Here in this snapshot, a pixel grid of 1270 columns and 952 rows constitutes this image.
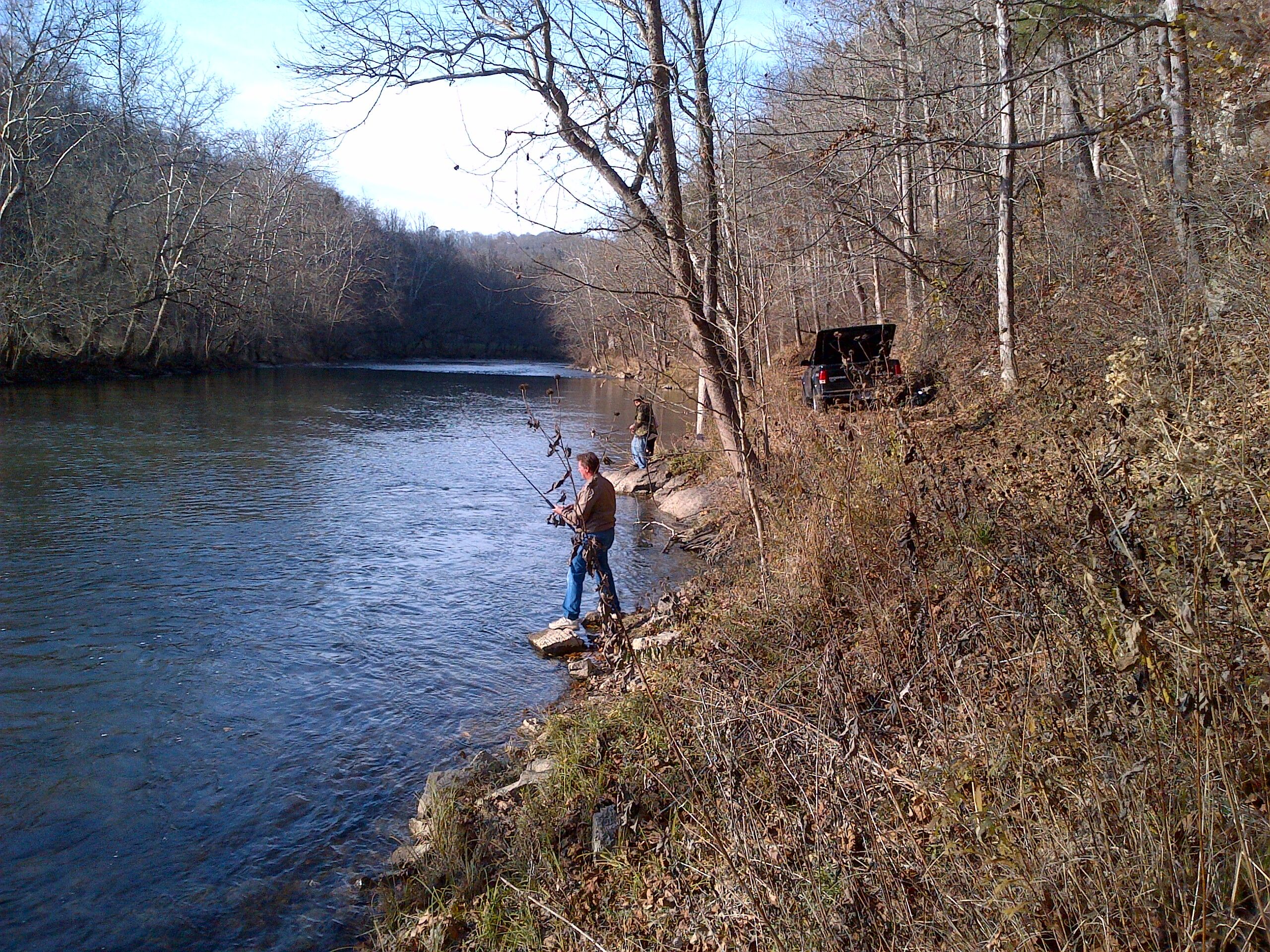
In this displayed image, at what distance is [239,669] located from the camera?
847 cm

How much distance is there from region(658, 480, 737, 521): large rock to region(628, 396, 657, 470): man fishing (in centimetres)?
133

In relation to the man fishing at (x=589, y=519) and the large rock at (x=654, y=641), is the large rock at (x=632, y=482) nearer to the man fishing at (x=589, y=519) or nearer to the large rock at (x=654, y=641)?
the man fishing at (x=589, y=519)

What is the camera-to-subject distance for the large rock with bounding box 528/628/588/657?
8.83 metres

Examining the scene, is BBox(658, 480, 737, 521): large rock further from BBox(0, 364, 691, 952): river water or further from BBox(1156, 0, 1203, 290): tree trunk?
BBox(1156, 0, 1203, 290): tree trunk

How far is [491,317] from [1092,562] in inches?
3851

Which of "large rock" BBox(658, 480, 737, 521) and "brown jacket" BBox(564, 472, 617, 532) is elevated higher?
"brown jacket" BBox(564, 472, 617, 532)

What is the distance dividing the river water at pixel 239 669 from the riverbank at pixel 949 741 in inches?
35.3

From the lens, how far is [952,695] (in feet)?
13.0

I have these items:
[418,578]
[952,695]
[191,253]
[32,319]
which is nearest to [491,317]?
[191,253]

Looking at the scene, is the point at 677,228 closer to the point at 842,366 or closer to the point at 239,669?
the point at 842,366

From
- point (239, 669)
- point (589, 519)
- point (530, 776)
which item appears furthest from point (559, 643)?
point (239, 669)

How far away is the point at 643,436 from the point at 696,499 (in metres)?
3.07

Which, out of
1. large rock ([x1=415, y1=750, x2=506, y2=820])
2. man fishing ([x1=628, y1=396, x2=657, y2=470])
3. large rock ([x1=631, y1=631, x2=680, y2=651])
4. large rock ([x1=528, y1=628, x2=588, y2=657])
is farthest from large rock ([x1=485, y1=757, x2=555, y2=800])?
man fishing ([x1=628, y1=396, x2=657, y2=470])

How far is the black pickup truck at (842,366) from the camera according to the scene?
874 cm
